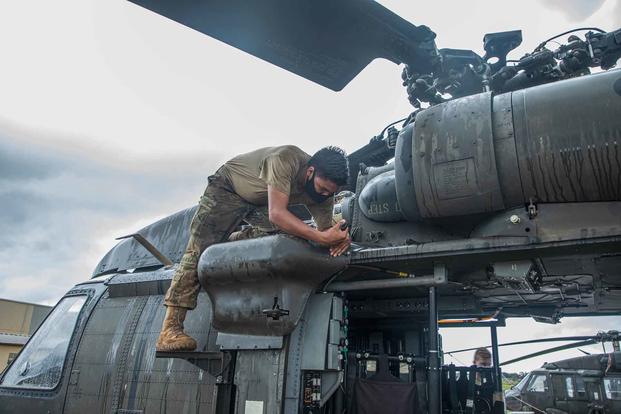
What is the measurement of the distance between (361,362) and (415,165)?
2.05 meters

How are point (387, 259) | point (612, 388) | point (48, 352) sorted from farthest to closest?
point (612, 388) → point (48, 352) → point (387, 259)

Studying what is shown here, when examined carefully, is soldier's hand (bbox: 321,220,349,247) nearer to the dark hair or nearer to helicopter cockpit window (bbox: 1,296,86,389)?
the dark hair

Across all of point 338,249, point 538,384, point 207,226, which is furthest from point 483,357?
point 538,384

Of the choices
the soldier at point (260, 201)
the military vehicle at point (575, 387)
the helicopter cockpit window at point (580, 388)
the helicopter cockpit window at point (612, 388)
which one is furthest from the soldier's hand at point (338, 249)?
the helicopter cockpit window at point (580, 388)

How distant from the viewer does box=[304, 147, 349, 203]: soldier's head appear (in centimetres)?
368

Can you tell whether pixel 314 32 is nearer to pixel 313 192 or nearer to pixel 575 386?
pixel 313 192

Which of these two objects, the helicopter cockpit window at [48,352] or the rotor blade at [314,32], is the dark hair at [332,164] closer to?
the rotor blade at [314,32]

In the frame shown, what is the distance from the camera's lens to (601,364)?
10.5 meters

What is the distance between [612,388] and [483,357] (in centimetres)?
577

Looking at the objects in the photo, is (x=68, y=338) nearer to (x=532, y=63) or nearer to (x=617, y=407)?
(x=532, y=63)

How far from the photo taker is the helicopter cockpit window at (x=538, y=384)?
38.2 feet

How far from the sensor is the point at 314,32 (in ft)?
14.9

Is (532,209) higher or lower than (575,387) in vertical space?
higher

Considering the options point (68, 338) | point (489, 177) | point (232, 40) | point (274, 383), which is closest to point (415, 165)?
point (489, 177)
